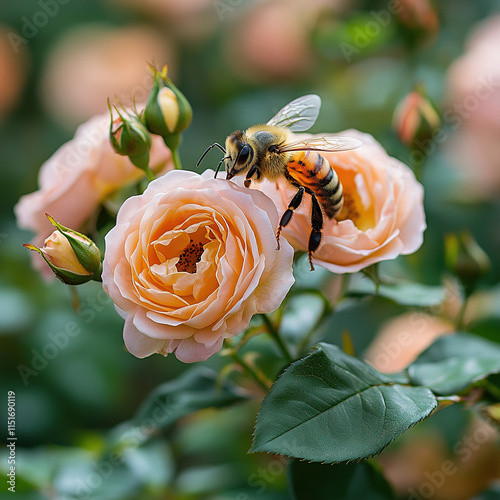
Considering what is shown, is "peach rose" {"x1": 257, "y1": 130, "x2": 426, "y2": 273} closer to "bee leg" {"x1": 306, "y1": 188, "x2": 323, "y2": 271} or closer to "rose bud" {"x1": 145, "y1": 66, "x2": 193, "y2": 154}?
"bee leg" {"x1": 306, "y1": 188, "x2": 323, "y2": 271}

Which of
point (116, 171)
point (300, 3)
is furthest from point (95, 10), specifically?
point (116, 171)

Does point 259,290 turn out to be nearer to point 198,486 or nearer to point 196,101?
point 198,486

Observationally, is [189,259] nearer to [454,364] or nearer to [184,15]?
[454,364]

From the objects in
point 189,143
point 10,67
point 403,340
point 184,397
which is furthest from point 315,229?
point 10,67

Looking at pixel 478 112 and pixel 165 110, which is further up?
pixel 165 110

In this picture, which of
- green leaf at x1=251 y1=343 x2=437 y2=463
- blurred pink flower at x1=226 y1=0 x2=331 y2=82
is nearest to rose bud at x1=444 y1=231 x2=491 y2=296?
green leaf at x1=251 y1=343 x2=437 y2=463

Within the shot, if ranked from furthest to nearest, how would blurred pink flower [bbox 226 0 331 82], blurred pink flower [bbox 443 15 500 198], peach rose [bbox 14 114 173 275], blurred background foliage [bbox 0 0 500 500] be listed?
1. blurred pink flower [bbox 226 0 331 82]
2. blurred pink flower [bbox 443 15 500 198]
3. blurred background foliage [bbox 0 0 500 500]
4. peach rose [bbox 14 114 173 275]
